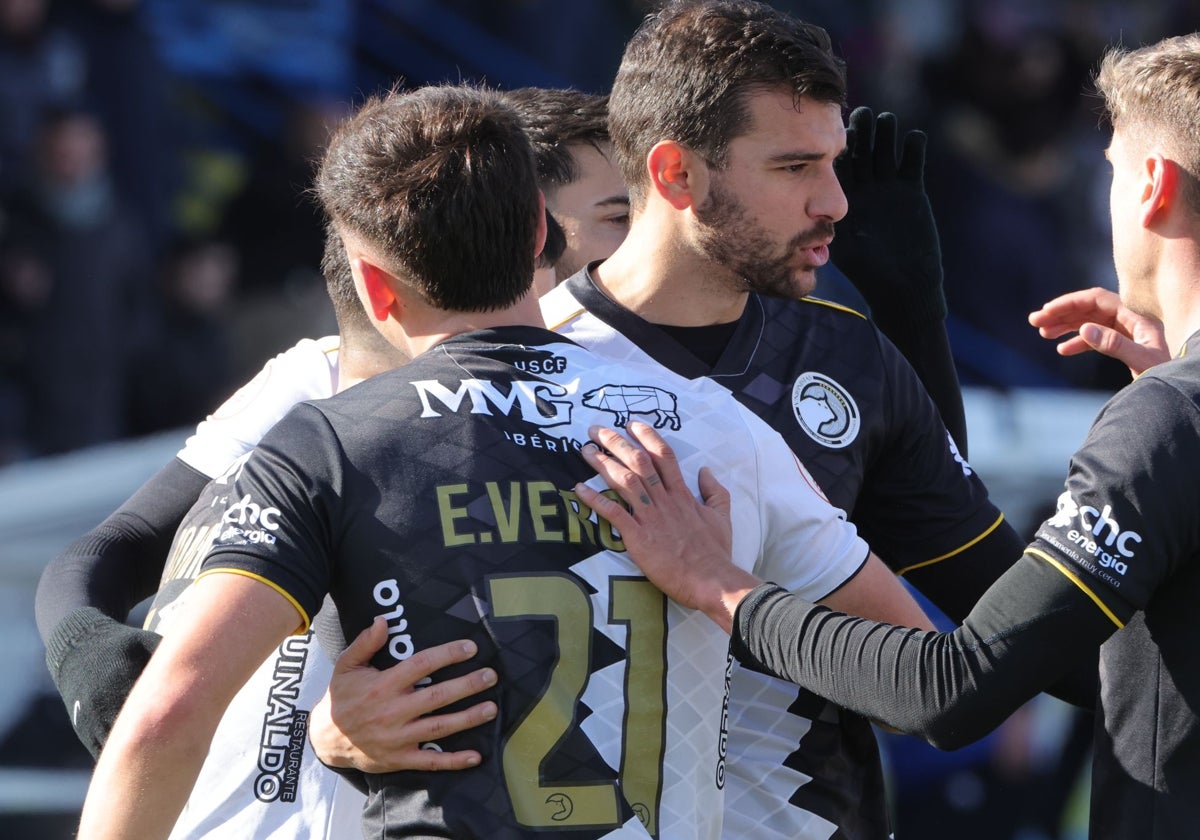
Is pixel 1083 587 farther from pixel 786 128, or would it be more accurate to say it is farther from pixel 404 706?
pixel 786 128

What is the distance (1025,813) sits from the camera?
18.6 feet

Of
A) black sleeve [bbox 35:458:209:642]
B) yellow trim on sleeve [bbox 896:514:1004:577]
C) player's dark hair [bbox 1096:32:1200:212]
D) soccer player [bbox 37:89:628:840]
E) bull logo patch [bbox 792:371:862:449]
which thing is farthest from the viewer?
yellow trim on sleeve [bbox 896:514:1004:577]

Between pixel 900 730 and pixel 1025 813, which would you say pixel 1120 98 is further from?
pixel 1025 813

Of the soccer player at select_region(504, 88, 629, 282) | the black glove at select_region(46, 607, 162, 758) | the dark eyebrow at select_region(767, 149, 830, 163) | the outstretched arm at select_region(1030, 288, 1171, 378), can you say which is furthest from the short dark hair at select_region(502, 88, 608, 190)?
the black glove at select_region(46, 607, 162, 758)

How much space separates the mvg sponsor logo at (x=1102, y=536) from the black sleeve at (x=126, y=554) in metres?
1.46

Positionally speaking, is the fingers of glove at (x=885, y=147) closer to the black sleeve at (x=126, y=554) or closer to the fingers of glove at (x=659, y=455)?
the fingers of glove at (x=659, y=455)

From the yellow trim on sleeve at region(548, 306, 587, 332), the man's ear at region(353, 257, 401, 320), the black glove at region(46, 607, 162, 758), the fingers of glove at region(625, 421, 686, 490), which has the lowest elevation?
the black glove at region(46, 607, 162, 758)

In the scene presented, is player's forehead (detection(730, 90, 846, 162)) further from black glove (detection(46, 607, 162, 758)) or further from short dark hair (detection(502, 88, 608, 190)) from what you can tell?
black glove (detection(46, 607, 162, 758))

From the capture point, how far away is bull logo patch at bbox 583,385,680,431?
2.00m

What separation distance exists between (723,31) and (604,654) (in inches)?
55.3

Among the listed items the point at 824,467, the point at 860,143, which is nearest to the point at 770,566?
the point at 824,467

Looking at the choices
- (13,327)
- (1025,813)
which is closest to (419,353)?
(1025,813)

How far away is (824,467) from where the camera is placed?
8.68 ft

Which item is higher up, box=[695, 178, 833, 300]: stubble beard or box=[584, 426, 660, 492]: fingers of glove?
box=[695, 178, 833, 300]: stubble beard
